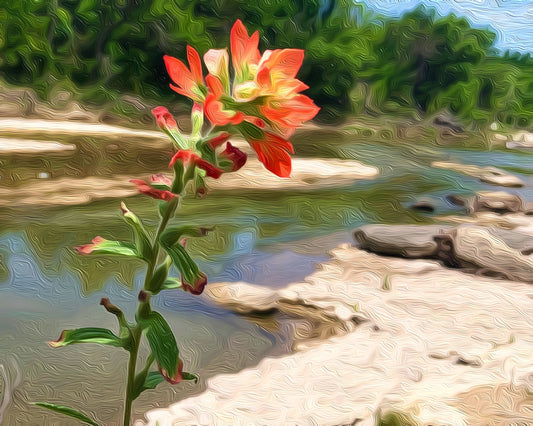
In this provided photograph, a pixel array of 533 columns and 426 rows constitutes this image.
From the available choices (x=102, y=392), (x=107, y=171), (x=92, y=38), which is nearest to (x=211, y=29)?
(x=92, y=38)

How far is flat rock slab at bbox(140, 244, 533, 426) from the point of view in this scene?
0.85 m

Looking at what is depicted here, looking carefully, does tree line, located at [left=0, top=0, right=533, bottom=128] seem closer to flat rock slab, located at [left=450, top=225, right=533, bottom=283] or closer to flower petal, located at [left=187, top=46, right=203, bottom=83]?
flat rock slab, located at [left=450, top=225, right=533, bottom=283]

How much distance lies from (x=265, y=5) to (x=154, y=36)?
3.32 feet

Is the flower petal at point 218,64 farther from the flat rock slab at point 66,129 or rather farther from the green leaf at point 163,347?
the flat rock slab at point 66,129

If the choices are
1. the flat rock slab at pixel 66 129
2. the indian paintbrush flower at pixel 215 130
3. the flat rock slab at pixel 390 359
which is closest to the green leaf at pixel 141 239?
the indian paintbrush flower at pixel 215 130

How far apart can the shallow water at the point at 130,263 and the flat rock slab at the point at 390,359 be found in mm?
79

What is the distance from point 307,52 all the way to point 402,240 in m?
3.93

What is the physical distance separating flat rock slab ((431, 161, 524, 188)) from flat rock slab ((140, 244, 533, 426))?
1924 millimetres

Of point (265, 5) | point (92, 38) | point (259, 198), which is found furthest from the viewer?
point (265, 5)

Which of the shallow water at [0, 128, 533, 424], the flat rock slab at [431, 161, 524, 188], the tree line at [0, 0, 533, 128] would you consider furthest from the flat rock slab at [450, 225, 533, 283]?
the tree line at [0, 0, 533, 128]

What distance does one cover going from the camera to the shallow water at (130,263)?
3.22ft

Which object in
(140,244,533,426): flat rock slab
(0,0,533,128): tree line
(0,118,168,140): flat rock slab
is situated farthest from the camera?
(0,0,533,128): tree line

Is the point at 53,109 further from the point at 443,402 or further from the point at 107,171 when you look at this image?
the point at 443,402

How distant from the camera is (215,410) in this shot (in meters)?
0.86
